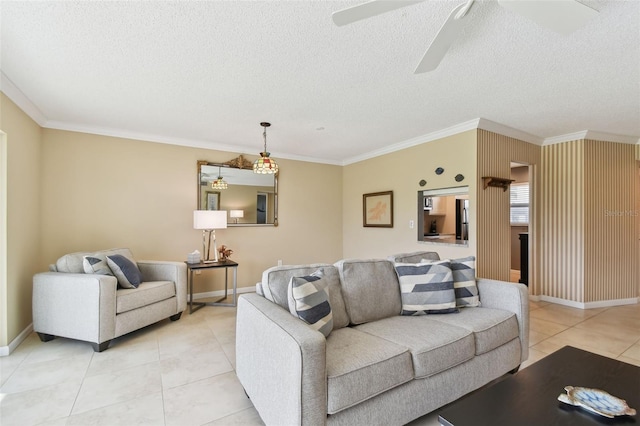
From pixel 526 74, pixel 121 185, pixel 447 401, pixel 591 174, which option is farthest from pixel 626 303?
pixel 121 185

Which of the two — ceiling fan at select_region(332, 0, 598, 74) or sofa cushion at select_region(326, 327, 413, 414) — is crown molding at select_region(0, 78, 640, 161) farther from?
sofa cushion at select_region(326, 327, 413, 414)

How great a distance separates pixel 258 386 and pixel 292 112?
2.62 meters

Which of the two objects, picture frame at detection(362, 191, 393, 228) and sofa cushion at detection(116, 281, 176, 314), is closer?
sofa cushion at detection(116, 281, 176, 314)

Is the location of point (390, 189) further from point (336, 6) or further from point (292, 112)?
point (336, 6)

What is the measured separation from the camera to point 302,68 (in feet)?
7.79

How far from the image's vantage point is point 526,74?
2.47 m

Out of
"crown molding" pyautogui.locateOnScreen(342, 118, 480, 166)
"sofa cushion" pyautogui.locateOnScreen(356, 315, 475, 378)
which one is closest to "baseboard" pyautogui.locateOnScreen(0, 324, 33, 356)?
"sofa cushion" pyautogui.locateOnScreen(356, 315, 475, 378)

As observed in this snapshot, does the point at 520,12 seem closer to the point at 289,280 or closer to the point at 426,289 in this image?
the point at 426,289

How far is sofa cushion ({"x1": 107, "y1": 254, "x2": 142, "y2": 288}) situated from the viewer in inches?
123

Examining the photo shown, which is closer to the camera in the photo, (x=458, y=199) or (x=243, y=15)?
(x=243, y=15)

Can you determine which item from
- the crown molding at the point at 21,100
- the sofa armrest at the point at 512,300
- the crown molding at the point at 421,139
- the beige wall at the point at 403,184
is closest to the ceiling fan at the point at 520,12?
the sofa armrest at the point at 512,300

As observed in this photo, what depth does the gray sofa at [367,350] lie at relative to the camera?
1434 millimetres

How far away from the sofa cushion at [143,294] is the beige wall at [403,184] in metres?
3.18

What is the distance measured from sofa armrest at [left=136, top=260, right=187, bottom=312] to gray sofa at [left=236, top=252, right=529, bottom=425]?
71.2 inches
